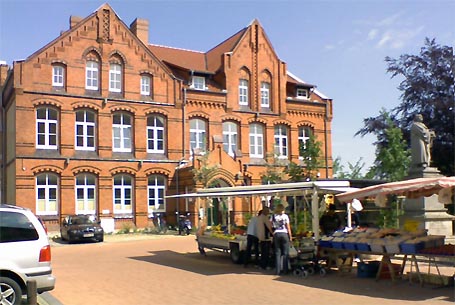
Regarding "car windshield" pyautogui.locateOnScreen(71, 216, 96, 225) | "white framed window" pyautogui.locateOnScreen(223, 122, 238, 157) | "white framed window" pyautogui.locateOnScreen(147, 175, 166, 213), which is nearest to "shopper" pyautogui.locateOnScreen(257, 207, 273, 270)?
"car windshield" pyautogui.locateOnScreen(71, 216, 96, 225)

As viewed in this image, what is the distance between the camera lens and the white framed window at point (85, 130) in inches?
1334

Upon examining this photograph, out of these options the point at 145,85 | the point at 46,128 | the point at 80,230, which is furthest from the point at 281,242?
the point at 145,85

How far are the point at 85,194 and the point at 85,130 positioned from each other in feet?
13.2

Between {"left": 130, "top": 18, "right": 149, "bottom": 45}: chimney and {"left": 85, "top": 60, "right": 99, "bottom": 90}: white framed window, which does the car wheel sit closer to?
{"left": 85, "top": 60, "right": 99, "bottom": 90}: white framed window

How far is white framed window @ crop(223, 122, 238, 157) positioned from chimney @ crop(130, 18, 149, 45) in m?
9.33

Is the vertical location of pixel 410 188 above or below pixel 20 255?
above

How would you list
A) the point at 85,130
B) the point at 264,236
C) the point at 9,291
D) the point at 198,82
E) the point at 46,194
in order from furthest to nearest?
1. the point at 198,82
2. the point at 85,130
3. the point at 46,194
4. the point at 264,236
5. the point at 9,291

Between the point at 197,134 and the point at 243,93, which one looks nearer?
the point at 197,134

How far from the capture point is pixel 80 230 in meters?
28.1

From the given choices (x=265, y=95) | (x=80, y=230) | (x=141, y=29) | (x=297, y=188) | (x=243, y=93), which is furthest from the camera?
(x=141, y=29)

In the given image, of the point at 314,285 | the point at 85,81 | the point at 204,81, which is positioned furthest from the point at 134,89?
the point at 314,285

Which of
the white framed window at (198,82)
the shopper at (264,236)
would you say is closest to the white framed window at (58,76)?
the white framed window at (198,82)

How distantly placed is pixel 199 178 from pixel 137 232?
509 cm

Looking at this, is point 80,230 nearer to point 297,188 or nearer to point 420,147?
point 297,188
